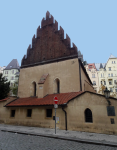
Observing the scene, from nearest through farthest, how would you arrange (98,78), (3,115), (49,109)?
(49,109) → (3,115) → (98,78)

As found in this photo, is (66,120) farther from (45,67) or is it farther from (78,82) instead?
(45,67)

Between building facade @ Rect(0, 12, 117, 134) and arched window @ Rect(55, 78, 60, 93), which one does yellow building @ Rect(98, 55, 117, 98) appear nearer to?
building facade @ Rect(0, 12, 117, 134)

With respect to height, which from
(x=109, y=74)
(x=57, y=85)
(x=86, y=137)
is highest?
(x=109, y=74)

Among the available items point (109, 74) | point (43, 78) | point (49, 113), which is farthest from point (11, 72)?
point (49, 113)

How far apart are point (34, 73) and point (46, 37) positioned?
240 inches

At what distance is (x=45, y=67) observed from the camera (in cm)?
1680

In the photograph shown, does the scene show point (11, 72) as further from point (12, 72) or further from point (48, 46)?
point (48, 46)

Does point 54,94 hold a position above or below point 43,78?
below

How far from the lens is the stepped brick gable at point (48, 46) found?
16.2 m

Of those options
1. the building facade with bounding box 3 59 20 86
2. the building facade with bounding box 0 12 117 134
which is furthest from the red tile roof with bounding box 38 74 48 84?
the building facade with bounding box 3 59 20 86

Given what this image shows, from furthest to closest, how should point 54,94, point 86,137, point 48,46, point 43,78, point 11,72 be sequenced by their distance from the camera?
point 11,72
point 48,46
point 43,78
point 54,94
point 86,137

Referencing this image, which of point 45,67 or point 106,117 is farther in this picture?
point 45,67

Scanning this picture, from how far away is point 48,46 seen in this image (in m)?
17.7

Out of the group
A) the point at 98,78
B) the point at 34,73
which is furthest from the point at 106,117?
A: the point at 98,78
